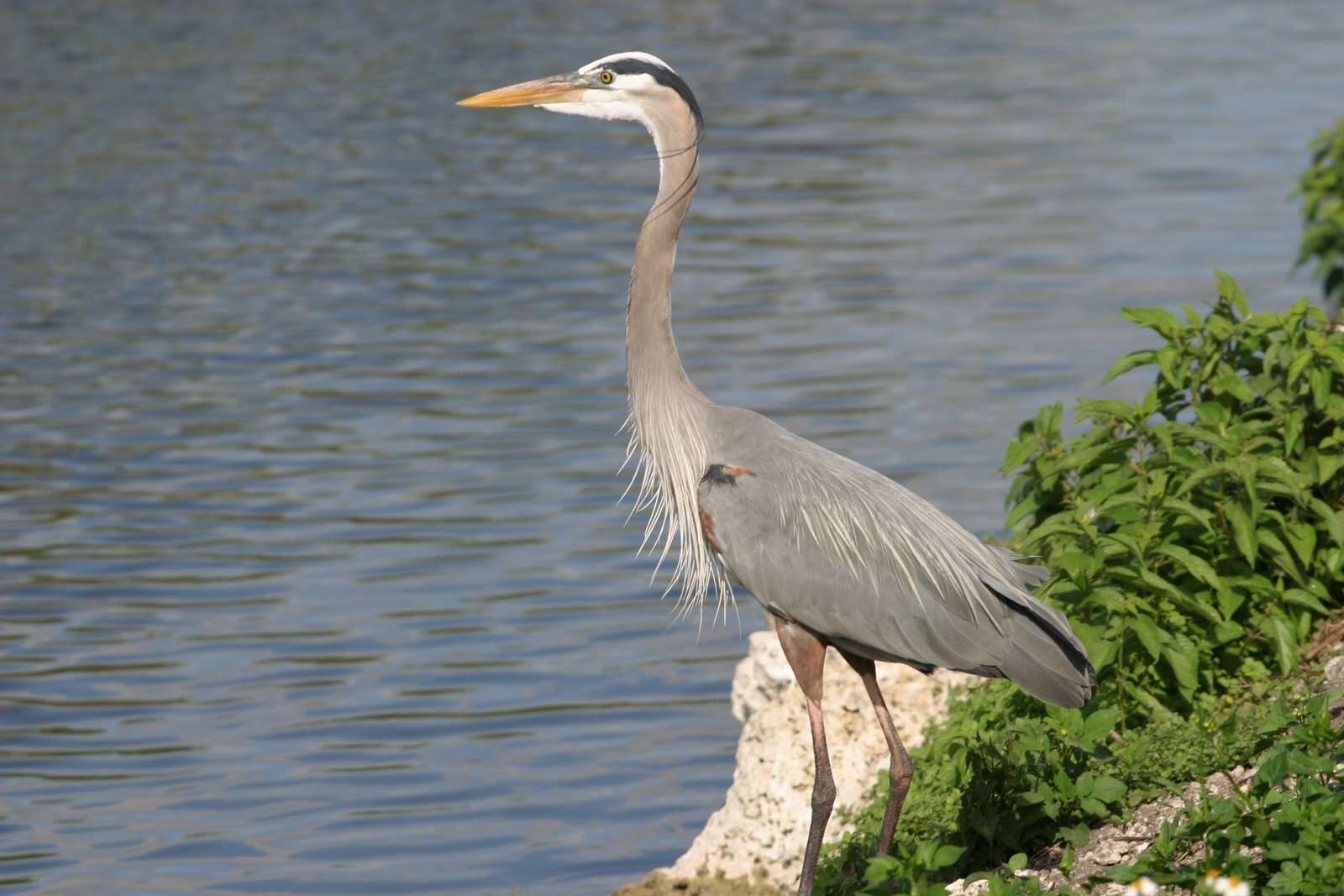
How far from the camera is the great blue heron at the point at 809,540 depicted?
5.41 meters

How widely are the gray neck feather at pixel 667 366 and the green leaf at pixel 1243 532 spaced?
1.59m

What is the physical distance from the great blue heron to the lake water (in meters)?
1.84

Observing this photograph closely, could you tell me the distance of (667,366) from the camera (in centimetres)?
605

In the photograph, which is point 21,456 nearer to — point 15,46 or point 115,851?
point 115,851

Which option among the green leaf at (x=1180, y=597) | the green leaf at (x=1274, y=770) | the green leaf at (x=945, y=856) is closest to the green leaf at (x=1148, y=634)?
the green leaf at (x=1180, y=597)

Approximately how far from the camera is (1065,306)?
48.5 feet

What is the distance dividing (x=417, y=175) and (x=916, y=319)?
7.16m

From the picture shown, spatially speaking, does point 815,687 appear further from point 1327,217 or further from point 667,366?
point 1327,217

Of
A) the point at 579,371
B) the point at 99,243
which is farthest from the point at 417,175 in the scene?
the point at 579,371

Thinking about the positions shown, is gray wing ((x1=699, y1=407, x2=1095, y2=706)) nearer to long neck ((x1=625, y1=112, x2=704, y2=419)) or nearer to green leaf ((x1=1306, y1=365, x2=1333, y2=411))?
long neck ((x1=625, y1=112, x2=704, y2=419))

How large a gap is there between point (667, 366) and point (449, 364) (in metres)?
7.78

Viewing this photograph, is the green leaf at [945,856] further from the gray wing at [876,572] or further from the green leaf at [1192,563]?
the green leaf at [1192,563]

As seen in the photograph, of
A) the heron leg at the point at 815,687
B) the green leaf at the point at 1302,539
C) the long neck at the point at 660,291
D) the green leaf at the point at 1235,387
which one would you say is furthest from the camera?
the green leaf at the point at 1235,387

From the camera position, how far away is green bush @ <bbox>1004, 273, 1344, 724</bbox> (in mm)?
5785
